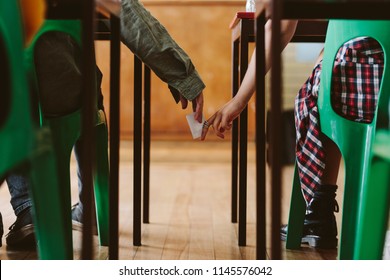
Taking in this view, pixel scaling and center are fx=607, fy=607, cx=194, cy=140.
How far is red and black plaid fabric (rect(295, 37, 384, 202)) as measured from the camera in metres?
1.24

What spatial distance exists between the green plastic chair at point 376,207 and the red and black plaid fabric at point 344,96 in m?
0.14

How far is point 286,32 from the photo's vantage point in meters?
1.28

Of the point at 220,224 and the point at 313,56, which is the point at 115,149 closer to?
the point at 220,224

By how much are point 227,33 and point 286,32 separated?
3.11 m

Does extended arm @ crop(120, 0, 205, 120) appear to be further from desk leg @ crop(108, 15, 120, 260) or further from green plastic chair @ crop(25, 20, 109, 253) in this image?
desk leg @ crop(108, 15, 120, 260)

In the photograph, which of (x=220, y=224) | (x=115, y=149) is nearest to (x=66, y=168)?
(x=115, y=149)

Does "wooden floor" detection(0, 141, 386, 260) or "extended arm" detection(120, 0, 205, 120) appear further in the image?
"wooden floor" detection(0, 141, 386, 260)

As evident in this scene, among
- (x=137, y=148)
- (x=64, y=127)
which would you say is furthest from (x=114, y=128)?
(x=137, y=148)

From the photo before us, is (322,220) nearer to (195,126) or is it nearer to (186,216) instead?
(195,126)

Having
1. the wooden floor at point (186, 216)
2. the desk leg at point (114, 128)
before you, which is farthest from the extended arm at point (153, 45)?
the wooden floor at point (186, 216)

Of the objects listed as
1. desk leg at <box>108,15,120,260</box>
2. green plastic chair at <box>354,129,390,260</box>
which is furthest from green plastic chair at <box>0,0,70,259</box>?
green plastic chair at <box>354,129,390,260</box>

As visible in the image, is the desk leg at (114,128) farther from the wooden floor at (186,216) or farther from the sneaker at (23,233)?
the sneaker at (23,233)

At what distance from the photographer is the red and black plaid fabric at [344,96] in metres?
1.24

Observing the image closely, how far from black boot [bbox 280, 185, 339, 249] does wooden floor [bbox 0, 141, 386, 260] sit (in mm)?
41
